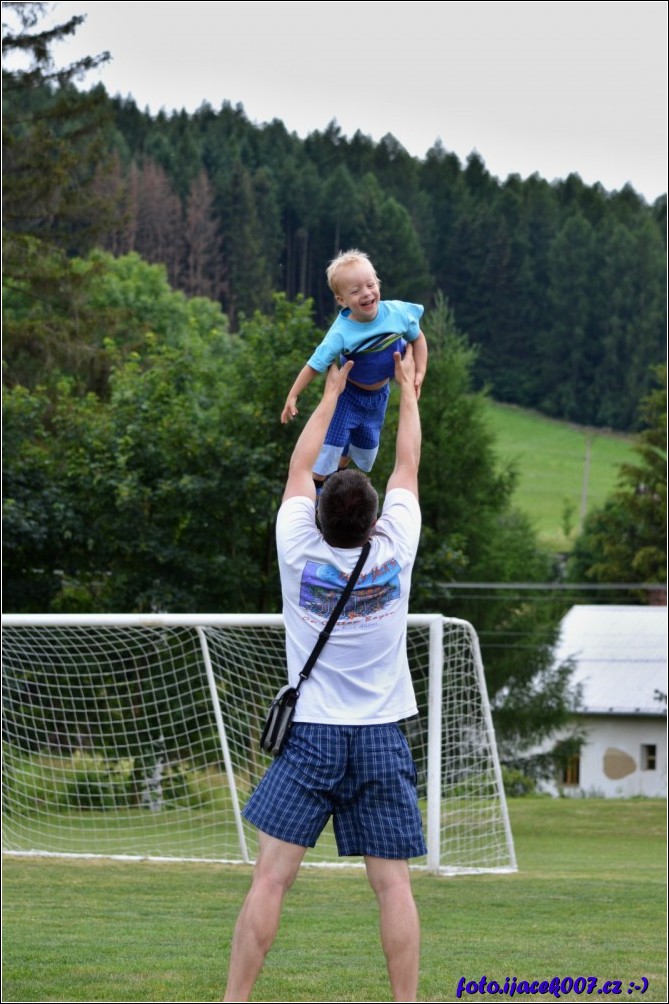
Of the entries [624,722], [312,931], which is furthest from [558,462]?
[312,931]

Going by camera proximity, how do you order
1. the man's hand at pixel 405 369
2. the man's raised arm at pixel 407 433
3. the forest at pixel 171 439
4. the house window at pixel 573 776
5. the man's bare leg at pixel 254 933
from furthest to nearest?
the house window at pixel 573 776
the forest at pixel 171 439
the man's hand at pixel 405 369
the man's raised arm at pixel 407 433
the man's bare leg at pixel 254 933

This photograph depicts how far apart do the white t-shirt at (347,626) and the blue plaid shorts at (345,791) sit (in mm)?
63

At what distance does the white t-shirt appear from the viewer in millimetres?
4180

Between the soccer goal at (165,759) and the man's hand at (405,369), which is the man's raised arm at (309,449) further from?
the soccer goal at (165,759)

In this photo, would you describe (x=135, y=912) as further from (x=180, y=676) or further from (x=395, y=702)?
(x=180, y=676)

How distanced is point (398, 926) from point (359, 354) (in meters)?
1.93

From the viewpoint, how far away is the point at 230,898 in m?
9.15

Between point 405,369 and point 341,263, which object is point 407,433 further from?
point 341,263

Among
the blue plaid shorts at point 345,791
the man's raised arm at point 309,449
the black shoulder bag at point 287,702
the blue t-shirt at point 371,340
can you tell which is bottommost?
the blue plaid shorts at point 345,791

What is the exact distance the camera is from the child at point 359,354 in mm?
4566

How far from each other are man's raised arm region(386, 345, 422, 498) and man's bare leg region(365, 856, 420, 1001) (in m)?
1.26

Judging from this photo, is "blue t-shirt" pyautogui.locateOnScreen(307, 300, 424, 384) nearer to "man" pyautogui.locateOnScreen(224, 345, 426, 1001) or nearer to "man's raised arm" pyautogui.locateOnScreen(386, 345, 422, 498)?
"man's raised arm" pyautogui.locateOnScreen(386, 345, 422, 498)

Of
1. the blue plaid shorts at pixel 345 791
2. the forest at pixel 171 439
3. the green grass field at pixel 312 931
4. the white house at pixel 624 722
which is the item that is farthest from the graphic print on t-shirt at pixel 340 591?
the white house at pixel 624 722

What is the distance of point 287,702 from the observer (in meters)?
4.17
